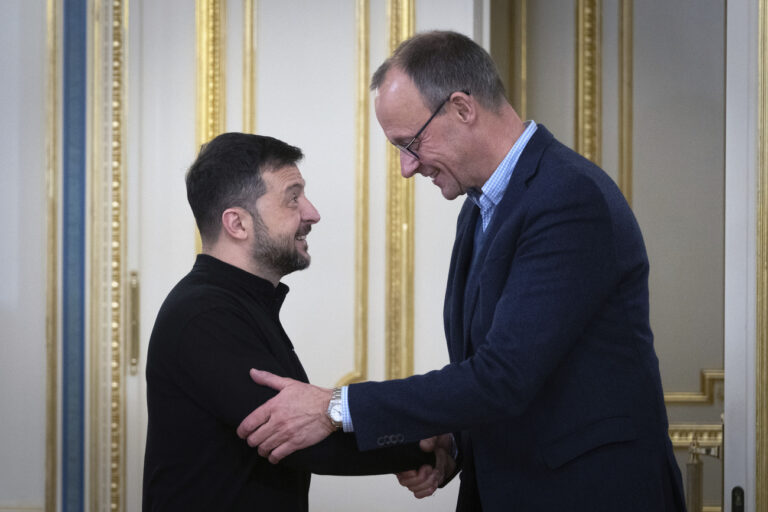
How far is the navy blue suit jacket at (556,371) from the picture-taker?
155 cm

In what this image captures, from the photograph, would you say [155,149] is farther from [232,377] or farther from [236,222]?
[232,377]

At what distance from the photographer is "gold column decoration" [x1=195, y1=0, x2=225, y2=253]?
10.3 ft

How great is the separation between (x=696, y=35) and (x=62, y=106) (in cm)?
234

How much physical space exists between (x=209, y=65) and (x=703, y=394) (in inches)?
87.1

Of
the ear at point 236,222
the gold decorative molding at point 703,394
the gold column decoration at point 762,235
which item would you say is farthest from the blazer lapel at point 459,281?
the gold decorative molding at point 703,394

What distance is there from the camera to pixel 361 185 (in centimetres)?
313

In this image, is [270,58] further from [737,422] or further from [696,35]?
[737,422]

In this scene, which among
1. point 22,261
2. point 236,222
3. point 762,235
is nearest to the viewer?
point 236,222

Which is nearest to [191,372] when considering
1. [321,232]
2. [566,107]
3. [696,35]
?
[321,232]

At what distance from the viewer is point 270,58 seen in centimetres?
317

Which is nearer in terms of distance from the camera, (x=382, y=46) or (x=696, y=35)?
(x=382, y=46)

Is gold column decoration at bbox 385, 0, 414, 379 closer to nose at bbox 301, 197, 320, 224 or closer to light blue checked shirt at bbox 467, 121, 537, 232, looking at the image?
nose at bbox 301, 197, 320, 224

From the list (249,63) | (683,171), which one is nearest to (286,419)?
(249,63)

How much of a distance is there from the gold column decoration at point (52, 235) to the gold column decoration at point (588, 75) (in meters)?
1.89
